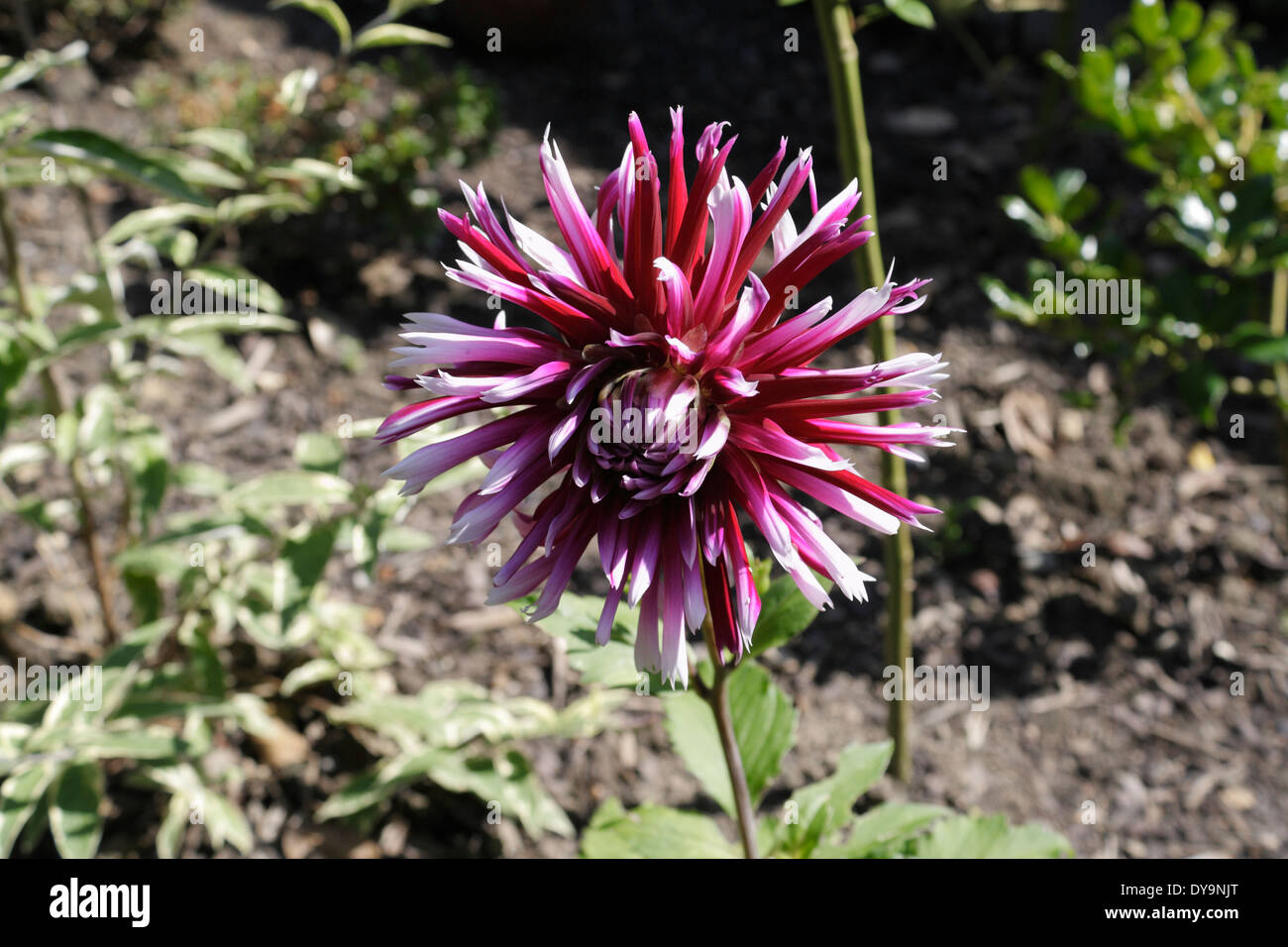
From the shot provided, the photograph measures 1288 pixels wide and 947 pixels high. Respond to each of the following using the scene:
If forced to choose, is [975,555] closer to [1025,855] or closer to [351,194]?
[1025,855]

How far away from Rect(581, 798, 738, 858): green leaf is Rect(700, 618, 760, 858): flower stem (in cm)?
6

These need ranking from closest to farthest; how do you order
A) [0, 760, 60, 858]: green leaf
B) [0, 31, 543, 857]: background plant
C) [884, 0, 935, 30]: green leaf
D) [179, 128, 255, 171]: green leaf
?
[884, 0, 935, 30]: green leaf → [0, 760, 60, 858]: green leaf → [0, 31, 543, 857]: background plant → [179, 128, 255, 171]: green leaf

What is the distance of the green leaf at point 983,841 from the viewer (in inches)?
66.1

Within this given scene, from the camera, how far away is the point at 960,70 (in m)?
4.75

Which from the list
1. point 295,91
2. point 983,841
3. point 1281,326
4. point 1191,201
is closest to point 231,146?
point 295,91

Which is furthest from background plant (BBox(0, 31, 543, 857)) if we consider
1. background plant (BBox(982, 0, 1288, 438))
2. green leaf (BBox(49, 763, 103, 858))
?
background plant (BBox(982, 0, 1288, 438))

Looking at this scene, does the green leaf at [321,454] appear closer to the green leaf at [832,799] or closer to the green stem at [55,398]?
the green stem at [55,398]

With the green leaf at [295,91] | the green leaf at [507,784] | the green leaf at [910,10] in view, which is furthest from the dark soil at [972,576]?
the green leaf at [910,10]

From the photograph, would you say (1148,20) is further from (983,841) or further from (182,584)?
(182,584)

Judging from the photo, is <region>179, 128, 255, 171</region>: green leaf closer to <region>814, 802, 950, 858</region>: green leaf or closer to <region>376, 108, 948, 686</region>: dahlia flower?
<region>376, 108, 948, 686</region>: dahlia flower

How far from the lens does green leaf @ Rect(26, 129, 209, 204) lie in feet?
5.68

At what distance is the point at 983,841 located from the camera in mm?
1692

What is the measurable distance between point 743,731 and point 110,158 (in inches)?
58.0

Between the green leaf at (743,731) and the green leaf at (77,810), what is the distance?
119 centimetres
